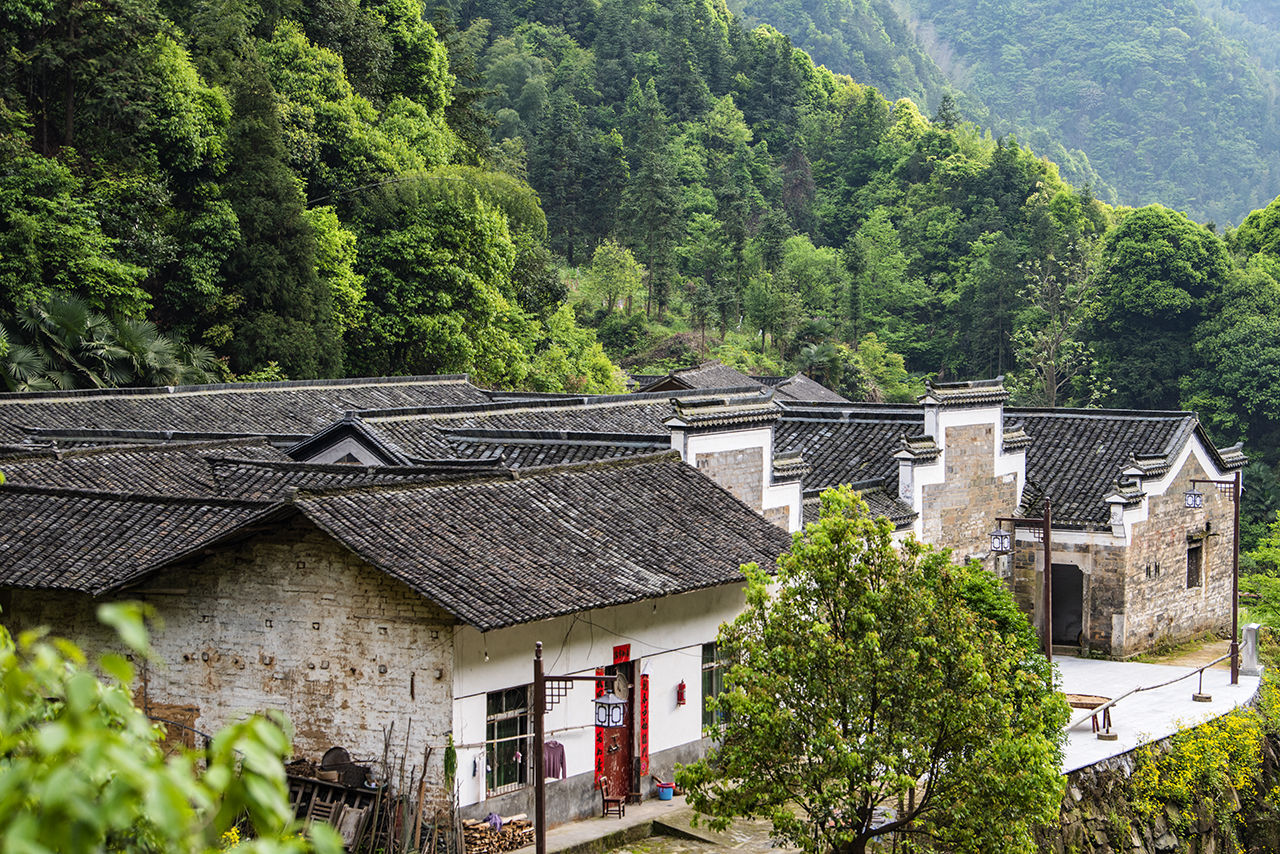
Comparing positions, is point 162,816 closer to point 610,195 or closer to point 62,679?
point 62,679

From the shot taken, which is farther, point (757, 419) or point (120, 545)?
point (757, 419)

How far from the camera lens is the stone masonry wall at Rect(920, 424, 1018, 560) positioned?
25078 mm

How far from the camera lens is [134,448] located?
21.4 m

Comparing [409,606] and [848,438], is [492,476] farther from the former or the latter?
[848,438]

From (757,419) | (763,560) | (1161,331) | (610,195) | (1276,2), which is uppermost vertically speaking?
(1276,2)

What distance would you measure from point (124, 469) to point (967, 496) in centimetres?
1440

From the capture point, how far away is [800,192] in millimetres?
92875

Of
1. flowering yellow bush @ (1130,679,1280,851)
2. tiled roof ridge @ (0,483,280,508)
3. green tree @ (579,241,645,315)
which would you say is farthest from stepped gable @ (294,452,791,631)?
green tree @ (579,241,645,315)

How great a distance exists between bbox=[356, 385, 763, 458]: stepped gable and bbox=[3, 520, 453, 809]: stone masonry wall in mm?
7107

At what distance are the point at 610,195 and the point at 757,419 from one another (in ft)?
193

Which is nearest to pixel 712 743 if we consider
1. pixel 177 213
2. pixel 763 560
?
pixel 763 560

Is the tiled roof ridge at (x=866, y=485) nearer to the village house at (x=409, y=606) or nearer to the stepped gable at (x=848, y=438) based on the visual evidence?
the stepped gable at (x=848, y=438)

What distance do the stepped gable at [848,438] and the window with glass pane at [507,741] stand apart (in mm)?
10280

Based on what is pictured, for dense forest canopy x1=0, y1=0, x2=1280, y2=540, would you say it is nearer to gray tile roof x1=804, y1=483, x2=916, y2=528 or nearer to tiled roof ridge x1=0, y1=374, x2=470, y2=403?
tiled roof ridge x1=0, y1=374, x2=470, y2=403
